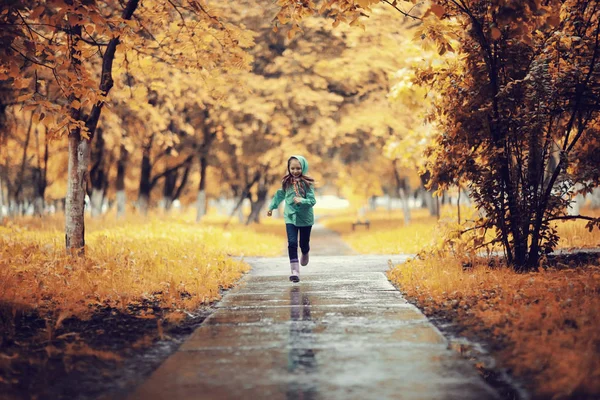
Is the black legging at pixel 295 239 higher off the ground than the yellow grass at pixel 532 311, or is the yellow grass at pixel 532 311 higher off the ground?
the black legging at pixel 295 239

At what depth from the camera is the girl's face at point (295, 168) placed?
1034cm

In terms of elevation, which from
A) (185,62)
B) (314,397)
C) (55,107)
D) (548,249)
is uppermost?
(185,62)

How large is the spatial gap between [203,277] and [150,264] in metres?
1.32

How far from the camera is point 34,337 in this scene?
6.40 metres

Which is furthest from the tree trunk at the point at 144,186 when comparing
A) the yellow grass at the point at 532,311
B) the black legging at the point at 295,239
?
the yellow grass at the point at 532,311

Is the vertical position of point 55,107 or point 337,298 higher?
point 55,107

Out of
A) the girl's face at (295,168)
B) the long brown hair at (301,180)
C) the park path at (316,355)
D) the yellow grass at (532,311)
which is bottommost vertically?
the park path at (316,355)

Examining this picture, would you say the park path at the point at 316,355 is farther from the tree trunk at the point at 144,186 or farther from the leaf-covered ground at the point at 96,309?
the tree trunk at the point at 144,186

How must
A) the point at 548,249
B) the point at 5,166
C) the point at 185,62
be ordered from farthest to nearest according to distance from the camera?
the point at 5,166
the point at 185,62
the point at 548,249

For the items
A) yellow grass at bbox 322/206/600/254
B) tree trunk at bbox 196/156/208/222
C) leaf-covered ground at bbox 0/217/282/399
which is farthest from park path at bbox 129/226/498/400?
tree trunk at bbox 196/156/208/222

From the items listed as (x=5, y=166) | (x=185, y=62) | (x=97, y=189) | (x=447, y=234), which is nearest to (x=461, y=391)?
(x=447, y=234)

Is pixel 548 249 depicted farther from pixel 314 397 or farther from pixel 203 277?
pixel 314 397

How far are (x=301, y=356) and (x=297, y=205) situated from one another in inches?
206

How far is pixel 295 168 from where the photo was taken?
10.3 m
